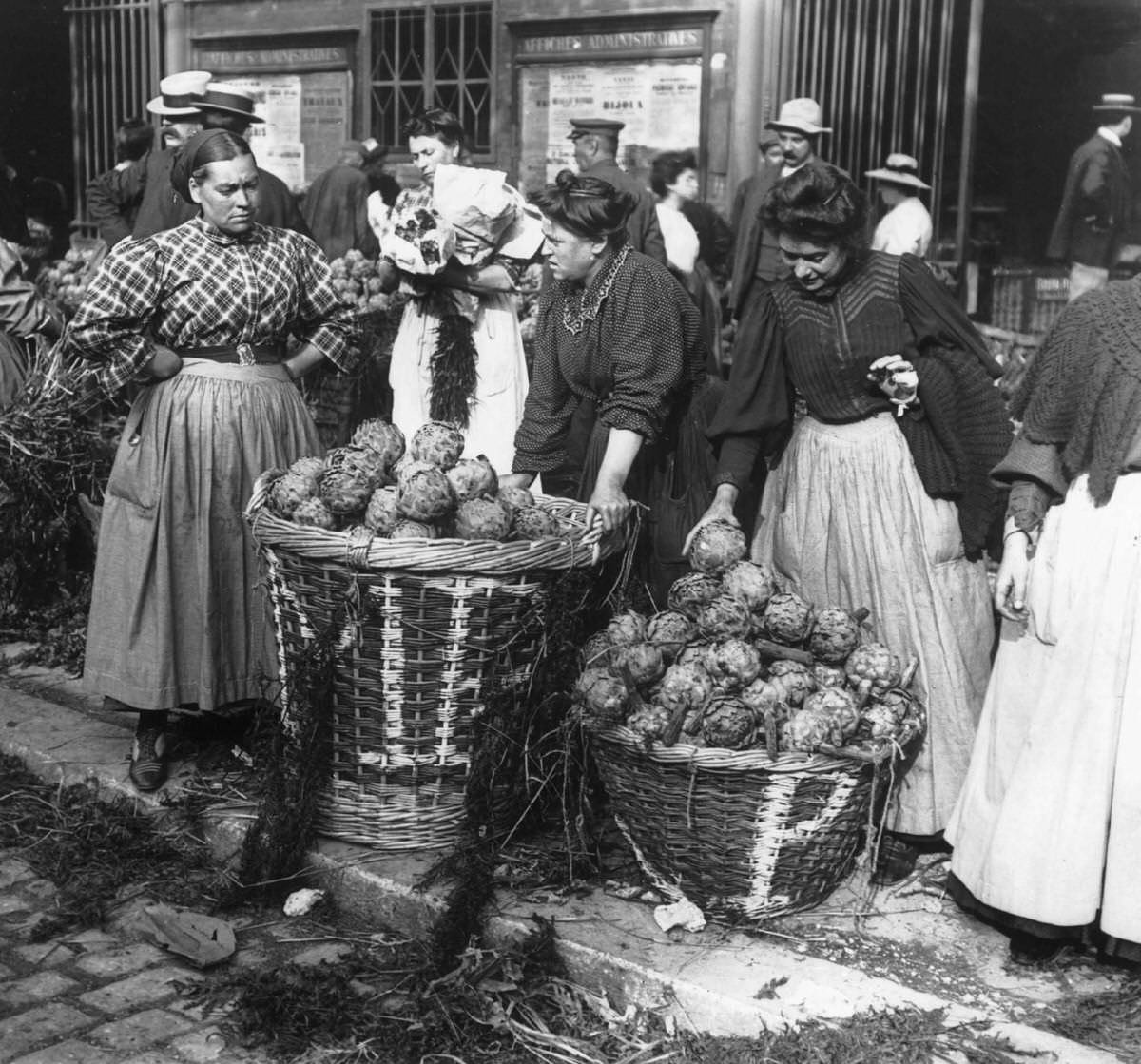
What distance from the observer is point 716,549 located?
3.99 m

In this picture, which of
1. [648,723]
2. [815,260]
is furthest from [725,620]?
[815,260]

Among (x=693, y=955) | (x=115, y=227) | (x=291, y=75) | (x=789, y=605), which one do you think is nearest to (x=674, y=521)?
(x=789, y=605)

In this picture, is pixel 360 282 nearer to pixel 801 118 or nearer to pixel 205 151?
pixel 205 151

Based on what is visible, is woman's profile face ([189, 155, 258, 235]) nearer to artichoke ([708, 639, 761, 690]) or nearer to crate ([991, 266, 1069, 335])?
artichoke ([708, 639, 761, 690])

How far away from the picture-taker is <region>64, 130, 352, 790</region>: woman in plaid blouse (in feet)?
15.2

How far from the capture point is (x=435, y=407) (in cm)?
584

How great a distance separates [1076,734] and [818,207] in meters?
1.46

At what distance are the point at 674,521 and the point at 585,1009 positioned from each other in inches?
60.2

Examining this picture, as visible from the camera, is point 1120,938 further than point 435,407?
No

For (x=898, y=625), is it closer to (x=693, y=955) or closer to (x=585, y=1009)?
(x=693, y=955)

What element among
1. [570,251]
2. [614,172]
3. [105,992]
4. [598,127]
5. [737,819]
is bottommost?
[105,992]

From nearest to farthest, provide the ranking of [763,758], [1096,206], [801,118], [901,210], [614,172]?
[763,758] → [614,172] → [801,118] → [901,210] → [1096,206]

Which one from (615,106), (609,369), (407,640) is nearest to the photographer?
(407,640)

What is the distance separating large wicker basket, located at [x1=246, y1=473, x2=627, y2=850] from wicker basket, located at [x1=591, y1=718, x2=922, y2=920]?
0.44 metres
